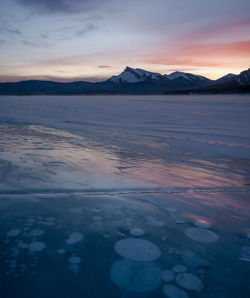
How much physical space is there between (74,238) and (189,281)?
1.06m

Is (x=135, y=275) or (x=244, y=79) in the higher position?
(x=244, y=79)

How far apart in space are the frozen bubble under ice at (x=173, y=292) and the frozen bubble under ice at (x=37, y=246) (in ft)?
3.50

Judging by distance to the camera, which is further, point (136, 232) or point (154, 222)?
point (154, 222)

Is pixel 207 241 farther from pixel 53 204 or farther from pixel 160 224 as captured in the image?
pixel 53 204

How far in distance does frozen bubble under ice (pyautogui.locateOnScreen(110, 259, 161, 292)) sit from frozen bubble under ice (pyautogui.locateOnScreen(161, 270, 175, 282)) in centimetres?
3

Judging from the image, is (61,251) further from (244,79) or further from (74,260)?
(244,79)

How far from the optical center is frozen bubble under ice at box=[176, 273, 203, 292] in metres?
1.79

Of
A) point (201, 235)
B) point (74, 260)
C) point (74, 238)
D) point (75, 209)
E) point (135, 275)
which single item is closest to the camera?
point (135, 275)

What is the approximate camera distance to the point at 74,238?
2.32 m

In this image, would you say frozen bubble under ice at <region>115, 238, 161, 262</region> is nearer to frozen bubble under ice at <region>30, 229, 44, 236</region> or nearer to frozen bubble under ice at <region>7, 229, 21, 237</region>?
frozen bubble under ice at <region>30, 229, 44, 236</region>

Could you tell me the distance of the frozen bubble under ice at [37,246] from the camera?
214 centimetres

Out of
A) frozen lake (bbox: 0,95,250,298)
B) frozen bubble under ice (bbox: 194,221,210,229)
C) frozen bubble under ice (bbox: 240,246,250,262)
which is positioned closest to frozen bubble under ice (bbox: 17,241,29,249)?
frozen lake (bbox: 0,95,250,298)

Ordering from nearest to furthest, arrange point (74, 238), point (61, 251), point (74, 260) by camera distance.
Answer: point (74, 260) < point (61, 251) < point (74, 238)

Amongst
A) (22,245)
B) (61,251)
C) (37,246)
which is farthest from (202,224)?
(22,245)
